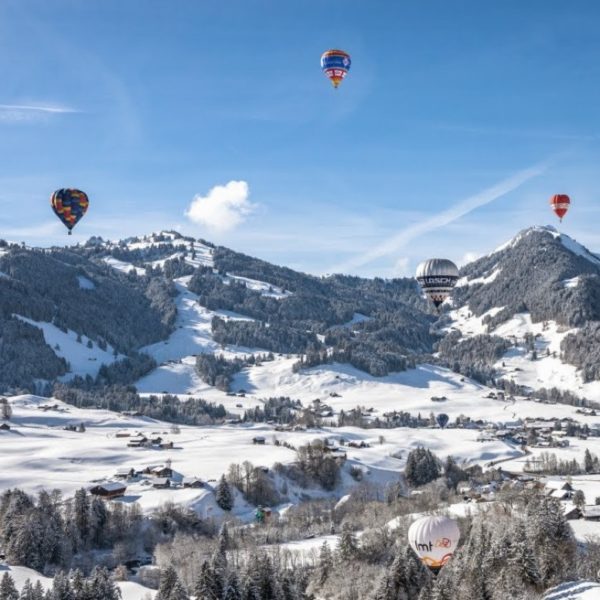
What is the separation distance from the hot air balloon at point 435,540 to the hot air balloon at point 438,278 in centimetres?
4179

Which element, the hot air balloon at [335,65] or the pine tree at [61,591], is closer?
the pine tree at [61,591]

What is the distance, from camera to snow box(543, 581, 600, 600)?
165 ft

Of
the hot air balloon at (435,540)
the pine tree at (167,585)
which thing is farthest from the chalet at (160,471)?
the hot air balloon at (435,540)

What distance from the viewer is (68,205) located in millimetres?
103812

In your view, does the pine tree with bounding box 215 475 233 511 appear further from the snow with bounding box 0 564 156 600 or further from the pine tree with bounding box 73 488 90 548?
the snow with bounding box 0 564 156 600

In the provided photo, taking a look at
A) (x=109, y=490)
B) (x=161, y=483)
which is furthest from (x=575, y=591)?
(x=161, y=483)

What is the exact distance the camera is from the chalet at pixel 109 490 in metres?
98.3

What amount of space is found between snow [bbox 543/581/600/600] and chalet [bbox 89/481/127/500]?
2446 inches

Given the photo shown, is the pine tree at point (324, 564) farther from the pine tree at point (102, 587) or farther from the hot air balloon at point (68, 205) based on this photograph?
the hot air balloon at point (68, 205)

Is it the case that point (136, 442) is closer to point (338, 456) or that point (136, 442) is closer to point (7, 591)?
point (338, 456)

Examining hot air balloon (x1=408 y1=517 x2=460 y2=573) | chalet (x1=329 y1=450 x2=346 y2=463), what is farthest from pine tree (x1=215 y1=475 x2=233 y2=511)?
hot air balloon (x1=408 y1=517 x2=460 y2=573)

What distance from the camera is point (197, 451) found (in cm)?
13425

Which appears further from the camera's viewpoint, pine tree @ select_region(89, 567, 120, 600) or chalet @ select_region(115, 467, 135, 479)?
chalet @ select_region(115, 467, 135, 479)

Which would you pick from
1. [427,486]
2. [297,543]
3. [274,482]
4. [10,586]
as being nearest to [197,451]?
[274,482]
